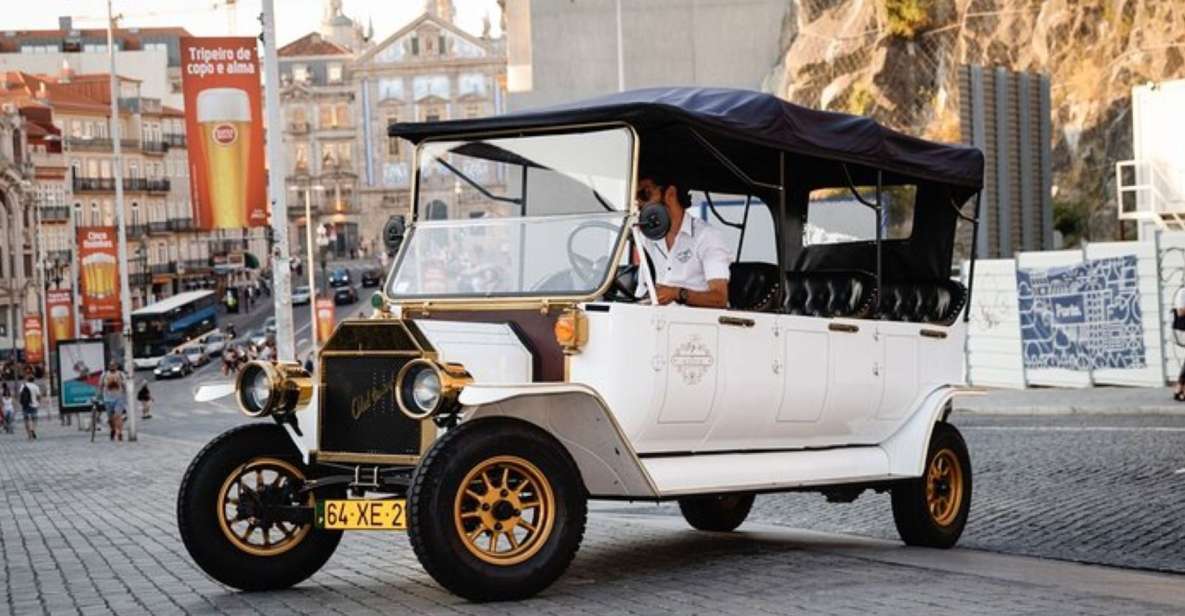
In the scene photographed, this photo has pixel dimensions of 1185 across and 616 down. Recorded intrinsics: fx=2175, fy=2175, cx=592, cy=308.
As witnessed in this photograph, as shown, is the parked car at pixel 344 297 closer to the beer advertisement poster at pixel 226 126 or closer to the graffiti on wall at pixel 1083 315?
the graffiti on wall at pixel 1083 315

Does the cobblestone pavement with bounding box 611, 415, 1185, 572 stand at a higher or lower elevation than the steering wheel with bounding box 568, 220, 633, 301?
lower

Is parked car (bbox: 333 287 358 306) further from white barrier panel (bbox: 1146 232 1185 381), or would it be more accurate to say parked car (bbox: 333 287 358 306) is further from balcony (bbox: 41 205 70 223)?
white barrier panel (bbox: 1146 232 1185 381)

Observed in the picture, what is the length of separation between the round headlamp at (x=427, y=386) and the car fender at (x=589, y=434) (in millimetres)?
241

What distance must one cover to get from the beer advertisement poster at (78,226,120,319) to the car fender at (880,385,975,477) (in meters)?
45.2

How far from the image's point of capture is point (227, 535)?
10.8 m

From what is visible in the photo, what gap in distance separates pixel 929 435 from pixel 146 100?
160803mm

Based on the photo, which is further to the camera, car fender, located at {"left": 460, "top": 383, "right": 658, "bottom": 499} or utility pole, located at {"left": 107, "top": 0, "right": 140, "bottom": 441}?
utility pole, located at {"left": 107, "top": 0, "right": 140, "bottom": 441}

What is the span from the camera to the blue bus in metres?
119

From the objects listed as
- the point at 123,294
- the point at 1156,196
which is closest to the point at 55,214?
the point at 123,294

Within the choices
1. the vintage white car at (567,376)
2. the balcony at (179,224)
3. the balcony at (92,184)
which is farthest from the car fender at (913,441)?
the balcony at (179,224)

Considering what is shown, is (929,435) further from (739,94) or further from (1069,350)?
(1069,350)

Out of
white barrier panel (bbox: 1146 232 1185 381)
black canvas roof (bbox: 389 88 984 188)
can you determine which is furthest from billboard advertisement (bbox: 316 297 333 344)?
black canvas roof (bbox: 389 88 984 188)

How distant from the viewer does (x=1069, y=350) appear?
36844mm

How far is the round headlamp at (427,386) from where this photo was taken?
1012 cm
